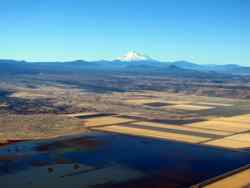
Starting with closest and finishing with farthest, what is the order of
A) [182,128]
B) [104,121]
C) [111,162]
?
[111,162]
[182,128]
[104,121]

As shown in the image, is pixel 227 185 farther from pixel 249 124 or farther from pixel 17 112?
pixel 17 112

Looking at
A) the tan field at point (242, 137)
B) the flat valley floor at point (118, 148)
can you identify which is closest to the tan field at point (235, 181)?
the flat valley floor at point (118, 148)

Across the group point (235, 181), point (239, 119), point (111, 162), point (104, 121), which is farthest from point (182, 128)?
point (235, 181)

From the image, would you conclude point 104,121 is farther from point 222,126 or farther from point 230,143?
point 230,143

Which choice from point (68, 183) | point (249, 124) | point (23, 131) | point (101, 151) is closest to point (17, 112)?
point (23, 131)

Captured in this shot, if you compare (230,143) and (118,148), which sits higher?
(230,143)

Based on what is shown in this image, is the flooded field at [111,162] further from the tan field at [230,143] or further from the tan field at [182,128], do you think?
the tan field at [182,128]
